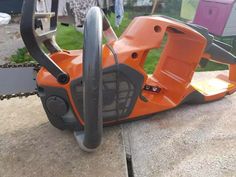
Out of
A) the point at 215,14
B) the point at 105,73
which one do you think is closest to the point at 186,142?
the point at 105,73

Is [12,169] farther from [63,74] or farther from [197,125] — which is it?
[197,125]

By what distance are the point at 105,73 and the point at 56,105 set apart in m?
0.24

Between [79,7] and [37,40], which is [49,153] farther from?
[79,7]

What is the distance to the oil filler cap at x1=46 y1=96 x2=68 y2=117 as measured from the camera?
4.13ft

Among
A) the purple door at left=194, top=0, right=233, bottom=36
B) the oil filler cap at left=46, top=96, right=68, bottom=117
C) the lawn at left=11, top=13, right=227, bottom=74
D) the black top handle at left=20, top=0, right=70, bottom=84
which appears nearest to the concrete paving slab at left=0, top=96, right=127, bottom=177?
Answer: the oil filler cap at left=46, top=96, right=68, bottom=117

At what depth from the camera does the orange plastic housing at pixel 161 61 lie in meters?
1.27

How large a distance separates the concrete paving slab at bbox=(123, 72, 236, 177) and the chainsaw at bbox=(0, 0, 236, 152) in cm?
7

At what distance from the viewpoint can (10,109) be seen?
169 centimetres

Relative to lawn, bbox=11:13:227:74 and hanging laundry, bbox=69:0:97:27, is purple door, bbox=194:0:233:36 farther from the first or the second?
hanging laundry, bbox=69:0:97:27

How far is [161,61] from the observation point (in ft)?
5.39

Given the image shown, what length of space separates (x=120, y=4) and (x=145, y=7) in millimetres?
1942

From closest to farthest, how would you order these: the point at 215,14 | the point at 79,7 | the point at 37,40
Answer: the point at 37,40 < the point at 215,14 < the point at 79,7

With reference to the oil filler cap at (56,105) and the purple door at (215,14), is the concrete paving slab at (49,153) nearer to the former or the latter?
the oil filler cap at (56,105)

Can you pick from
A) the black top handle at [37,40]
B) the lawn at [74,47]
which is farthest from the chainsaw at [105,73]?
the lawn at [74,47]
